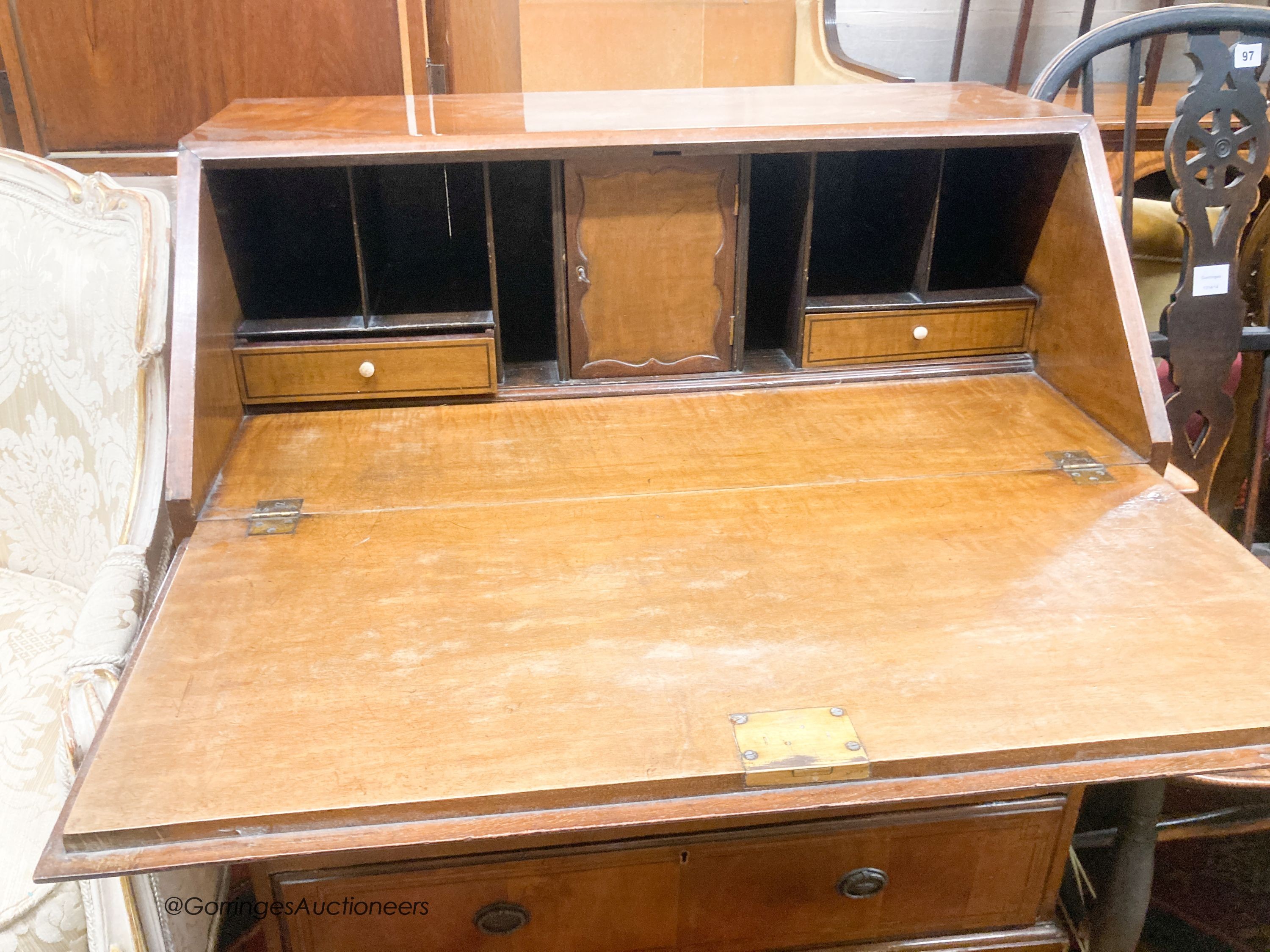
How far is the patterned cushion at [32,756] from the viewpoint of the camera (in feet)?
3.63

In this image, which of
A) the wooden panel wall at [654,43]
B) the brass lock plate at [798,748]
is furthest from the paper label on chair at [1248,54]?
the wooden panel wall at [654,43]

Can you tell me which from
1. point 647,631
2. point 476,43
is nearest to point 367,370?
point 647,631

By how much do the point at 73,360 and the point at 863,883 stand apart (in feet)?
3.97

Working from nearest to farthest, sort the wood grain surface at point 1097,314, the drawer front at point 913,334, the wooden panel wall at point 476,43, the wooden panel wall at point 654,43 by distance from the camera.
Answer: the wood grain surface at point 1097,314, the drawer front at point 913,334, the wooden panel wall at point 476,43, the wooden panel wall at point 654,43

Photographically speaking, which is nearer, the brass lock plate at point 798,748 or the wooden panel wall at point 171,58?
the brass lock plate at point 798,748

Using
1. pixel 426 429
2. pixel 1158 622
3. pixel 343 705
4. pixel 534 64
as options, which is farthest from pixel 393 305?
pixel 534 64

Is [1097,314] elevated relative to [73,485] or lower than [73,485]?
elevated

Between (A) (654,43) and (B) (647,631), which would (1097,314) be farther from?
(A) (654,43)

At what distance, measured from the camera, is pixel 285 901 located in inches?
39.1

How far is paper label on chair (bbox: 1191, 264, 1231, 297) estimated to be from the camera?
5.35 ft

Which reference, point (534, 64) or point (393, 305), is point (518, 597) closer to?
point (393, 305)

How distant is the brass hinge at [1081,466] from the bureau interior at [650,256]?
268mm

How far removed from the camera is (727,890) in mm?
1062

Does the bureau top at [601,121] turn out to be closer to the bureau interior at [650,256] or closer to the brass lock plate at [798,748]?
the bureau interior at [650,256]
